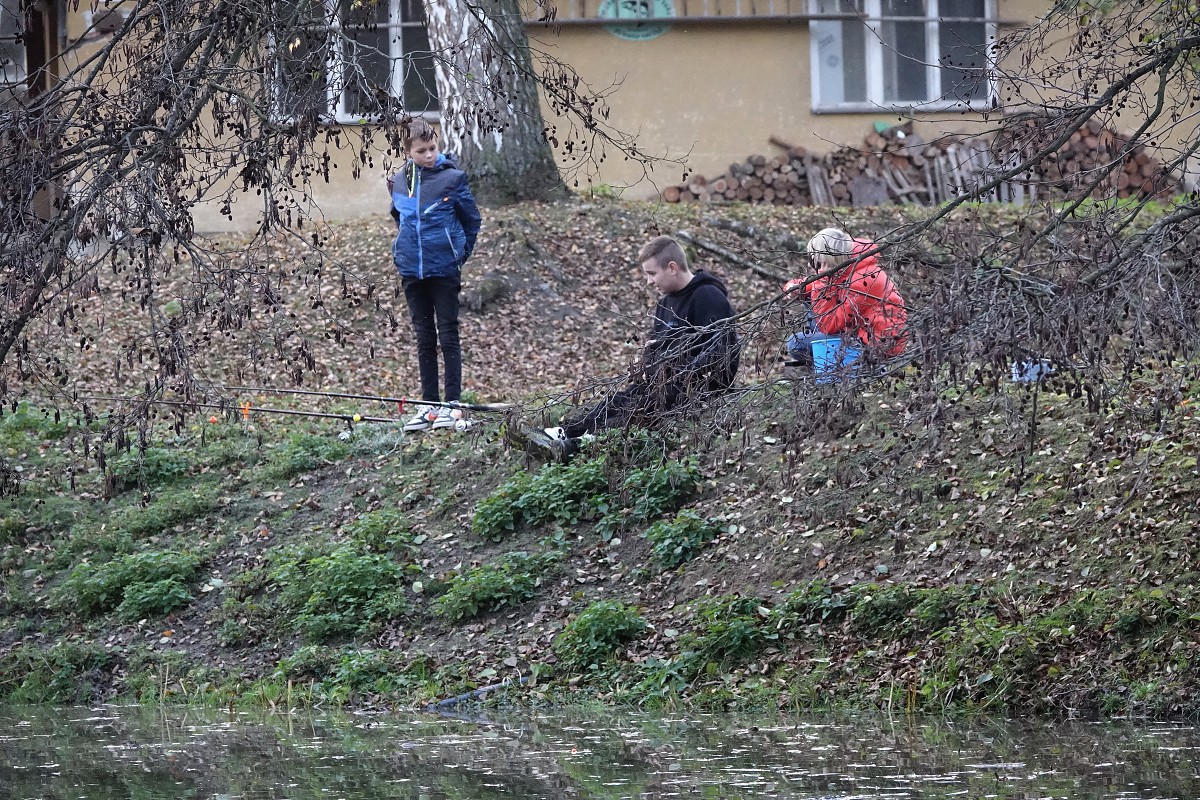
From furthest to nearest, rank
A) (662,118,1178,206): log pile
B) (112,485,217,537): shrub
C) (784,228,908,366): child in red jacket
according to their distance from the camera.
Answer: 1. (662,118,1178,206): log pile
2. (112,485,217,537): shrub
3. (784,228,908,366): child in red jacket

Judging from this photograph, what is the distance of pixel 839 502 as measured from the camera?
9.09 meters

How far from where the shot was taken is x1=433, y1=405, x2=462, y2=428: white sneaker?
11352mm

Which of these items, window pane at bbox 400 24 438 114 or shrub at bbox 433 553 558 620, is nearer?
shrub at bbox 433 553 558 620

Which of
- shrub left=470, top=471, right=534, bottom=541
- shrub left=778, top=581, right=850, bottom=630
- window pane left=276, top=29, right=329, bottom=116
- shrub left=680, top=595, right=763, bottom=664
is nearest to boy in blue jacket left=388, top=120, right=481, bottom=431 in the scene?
shrub left=470, top=471, right=534, bottom=541

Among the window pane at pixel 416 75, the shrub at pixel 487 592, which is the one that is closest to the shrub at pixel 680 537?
the shrub at pixel 487 592

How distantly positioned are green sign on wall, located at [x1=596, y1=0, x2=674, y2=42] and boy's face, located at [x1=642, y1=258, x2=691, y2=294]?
1090 centimetres

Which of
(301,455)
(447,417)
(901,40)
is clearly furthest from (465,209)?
(901,40)

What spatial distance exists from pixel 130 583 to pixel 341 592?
1.69m

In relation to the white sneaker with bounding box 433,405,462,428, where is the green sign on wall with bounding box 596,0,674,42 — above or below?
above

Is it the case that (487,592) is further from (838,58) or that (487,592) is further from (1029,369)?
(838,58)

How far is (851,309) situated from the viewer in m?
5.89

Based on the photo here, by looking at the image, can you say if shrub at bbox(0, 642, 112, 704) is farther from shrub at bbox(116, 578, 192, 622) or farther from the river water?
the river water

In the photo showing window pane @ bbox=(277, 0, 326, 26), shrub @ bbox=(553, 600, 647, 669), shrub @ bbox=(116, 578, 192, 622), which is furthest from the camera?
shrub @ bbox=(116, 578, 192, 622)

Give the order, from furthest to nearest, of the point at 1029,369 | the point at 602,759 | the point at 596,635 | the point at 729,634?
the point at 596,635 → the point at 729,634 → the point at 602,759 → the point at 1029,369
